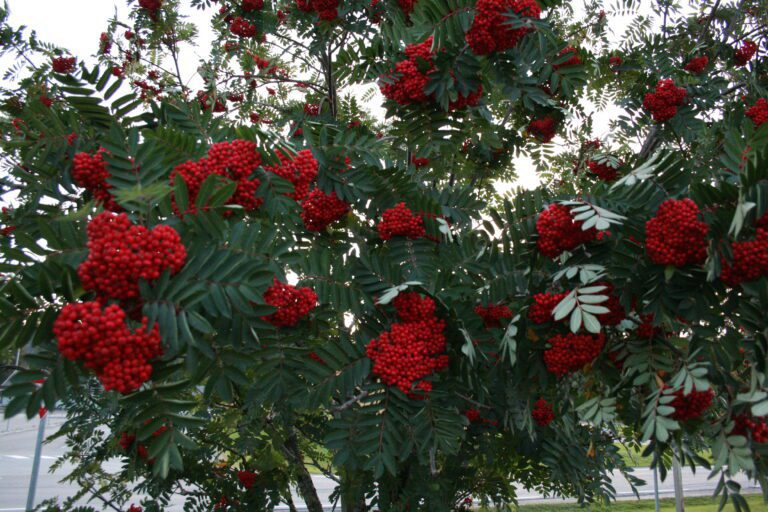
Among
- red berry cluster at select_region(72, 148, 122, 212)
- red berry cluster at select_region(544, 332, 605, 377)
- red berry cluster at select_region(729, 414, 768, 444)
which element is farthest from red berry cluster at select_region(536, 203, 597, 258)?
red berry cluster at select_region(72, 148, 122, 212)

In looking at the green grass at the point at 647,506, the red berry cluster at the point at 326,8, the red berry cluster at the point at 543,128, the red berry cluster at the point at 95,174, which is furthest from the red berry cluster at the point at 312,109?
the green grass at the point at 647,506

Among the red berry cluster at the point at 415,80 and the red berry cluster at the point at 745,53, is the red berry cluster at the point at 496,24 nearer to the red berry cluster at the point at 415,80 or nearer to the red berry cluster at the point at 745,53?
the red berry cluster at the point at 415,80

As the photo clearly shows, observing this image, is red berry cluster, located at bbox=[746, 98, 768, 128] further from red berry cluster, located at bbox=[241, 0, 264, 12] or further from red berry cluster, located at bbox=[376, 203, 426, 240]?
red berry cluster, located at bbox=[241, 0, 264, 12]

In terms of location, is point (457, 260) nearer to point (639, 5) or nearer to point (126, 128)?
point (126, 128)

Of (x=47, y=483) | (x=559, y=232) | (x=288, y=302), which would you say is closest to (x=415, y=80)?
(x=559, y=232)

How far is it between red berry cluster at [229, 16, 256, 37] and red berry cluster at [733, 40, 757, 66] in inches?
137

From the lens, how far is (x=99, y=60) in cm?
478

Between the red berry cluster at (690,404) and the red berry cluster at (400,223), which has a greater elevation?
the red berry cluster at (400,223)

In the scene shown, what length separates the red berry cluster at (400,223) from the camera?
6.48 ft

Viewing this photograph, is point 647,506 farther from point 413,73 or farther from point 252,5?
point 413,73

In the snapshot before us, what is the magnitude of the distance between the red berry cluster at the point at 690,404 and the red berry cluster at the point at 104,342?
1.26m

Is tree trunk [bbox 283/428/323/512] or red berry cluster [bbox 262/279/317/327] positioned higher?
red berry cluster [bbox 262/279/317/327]

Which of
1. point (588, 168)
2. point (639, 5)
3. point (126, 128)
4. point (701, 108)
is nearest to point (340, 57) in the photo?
point (126, 128)

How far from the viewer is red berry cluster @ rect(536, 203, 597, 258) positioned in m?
1.62
